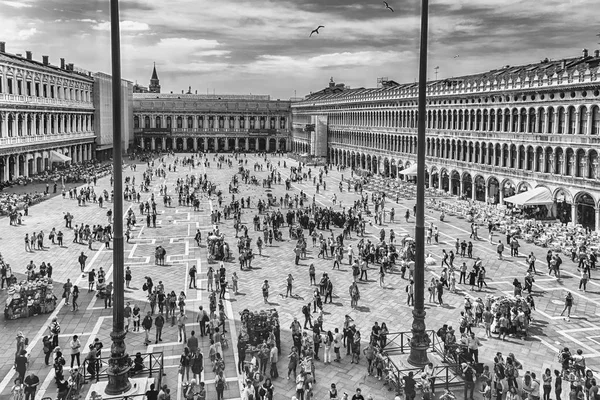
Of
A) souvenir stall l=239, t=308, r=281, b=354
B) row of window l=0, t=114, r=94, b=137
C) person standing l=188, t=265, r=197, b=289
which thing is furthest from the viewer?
row of window l=0, t=114, r=94, b=137

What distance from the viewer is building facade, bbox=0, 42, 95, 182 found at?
2349 inches

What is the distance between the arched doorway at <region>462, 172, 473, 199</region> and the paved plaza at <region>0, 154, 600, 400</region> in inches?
637

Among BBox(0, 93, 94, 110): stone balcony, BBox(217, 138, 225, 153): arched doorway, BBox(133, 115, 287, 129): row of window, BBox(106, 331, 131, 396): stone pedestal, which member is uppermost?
BBox(133, 115, 287, 129): row of window

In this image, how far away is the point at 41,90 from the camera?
2778 inches

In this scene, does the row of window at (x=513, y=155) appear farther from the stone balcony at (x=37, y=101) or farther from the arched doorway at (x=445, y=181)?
the stone balcony at (x=37, y=101)

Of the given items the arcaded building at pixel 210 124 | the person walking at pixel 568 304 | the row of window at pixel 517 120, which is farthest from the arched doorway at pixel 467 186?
the arcaded building at pixel 210 124

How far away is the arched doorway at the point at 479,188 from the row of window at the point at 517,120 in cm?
515

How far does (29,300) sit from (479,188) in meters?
46.4

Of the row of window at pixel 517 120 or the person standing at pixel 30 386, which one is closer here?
the person standing at pixel 30 386

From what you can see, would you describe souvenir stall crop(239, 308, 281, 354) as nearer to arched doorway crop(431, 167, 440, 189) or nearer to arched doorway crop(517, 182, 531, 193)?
arched doorway crop(517, 182, 531, 193)

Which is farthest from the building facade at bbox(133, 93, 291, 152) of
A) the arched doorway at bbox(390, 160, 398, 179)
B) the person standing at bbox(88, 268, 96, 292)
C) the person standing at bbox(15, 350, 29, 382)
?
the person standing at bbox(15, 350, 29, 382)

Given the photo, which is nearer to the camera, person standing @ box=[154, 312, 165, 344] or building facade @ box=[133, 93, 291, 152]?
person standing @ box=[154, 312, 165, 344]

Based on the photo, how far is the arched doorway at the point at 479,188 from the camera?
185 ft

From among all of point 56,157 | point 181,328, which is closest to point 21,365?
point 181,328
